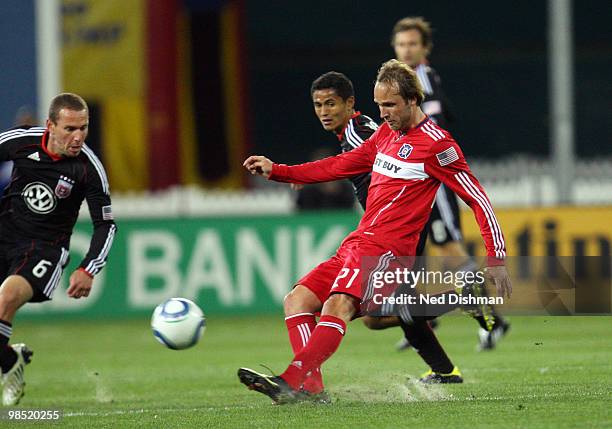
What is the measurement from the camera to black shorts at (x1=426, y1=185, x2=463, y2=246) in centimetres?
1022

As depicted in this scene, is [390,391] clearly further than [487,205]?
Yes

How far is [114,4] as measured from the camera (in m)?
19.6

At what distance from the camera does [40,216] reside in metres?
8.54

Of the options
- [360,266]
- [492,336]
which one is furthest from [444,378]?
[492,336]

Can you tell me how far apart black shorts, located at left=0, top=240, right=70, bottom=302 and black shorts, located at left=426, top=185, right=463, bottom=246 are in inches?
123

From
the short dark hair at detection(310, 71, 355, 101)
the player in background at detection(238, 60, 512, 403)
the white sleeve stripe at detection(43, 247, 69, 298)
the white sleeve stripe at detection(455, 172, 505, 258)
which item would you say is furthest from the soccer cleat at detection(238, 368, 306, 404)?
the white sleeve stripe at detection(43, 247, 69, 298)

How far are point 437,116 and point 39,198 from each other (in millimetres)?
3284

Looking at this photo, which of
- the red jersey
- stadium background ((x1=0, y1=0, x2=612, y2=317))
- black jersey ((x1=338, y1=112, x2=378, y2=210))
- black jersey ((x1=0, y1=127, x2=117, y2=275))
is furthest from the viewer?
stadium background ((x1=0, y1=0, x2=612, y2=317))

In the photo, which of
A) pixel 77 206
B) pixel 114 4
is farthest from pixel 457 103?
pixel 77 206

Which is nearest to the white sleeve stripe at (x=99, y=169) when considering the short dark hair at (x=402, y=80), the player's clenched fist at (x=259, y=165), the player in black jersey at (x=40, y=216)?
the player in black jersey at (x=40, y=216)

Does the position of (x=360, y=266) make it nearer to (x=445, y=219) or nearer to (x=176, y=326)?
(x=176, y=326)

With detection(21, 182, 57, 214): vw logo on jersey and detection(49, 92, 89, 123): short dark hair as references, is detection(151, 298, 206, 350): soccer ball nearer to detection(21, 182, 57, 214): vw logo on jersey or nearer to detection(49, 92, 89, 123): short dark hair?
detection(21, 182, 57, 214): vw logo on jersey

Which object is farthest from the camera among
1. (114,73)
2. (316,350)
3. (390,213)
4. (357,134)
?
(114,73)

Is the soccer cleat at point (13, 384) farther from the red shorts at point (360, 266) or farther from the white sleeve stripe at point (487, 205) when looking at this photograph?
the white sleeve stripe at point (487, 205)
